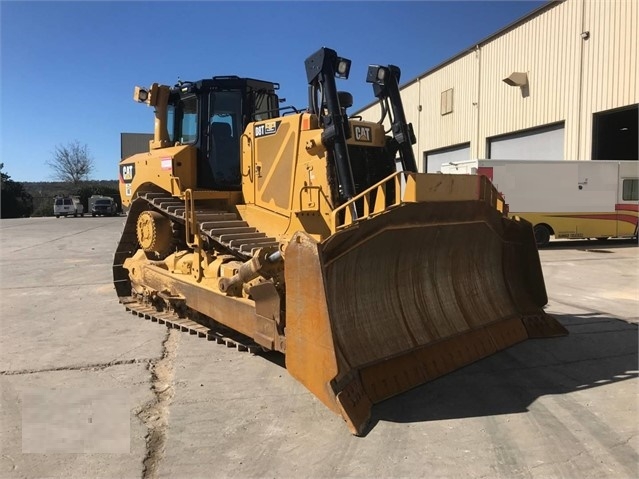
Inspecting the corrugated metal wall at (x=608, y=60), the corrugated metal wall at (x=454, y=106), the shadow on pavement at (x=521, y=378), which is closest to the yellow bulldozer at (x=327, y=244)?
the shadow on pavement at (x=521, y=378)

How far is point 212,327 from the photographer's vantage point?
250 inches

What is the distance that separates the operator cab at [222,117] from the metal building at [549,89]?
14.4m

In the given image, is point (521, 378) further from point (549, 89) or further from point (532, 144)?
point (532, 144)

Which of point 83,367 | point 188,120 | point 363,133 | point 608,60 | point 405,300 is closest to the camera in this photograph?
point 405,300

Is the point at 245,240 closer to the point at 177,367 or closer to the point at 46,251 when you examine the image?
the point at 177,367

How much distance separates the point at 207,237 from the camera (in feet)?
20.4

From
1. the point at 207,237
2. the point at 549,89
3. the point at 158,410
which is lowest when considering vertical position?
the point at 158,410

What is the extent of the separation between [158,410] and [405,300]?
7.84ft

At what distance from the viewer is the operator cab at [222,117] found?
6598 mm

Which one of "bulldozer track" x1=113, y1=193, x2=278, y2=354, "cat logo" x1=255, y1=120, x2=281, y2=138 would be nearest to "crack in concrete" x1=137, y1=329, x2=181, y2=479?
"bulldozer track" x1=113, y1=193, x2=278, y2=354

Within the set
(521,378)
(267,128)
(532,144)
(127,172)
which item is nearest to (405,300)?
(521,378)

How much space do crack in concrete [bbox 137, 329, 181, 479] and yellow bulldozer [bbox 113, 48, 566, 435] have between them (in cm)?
72

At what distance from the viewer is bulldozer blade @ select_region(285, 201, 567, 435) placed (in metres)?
3.91

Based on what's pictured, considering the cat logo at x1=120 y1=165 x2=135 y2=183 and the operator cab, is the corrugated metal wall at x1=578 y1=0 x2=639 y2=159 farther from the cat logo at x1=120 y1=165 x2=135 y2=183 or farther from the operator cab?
the cat logo at x1=120 y1=165 x2=135 y2=183
